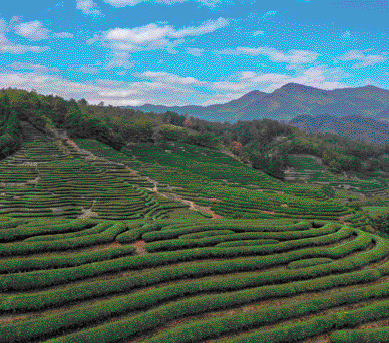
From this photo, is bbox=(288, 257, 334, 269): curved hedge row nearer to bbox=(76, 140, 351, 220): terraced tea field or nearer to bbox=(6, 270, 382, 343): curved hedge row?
bbox=(6, 270, 382, 343): curved hedge row

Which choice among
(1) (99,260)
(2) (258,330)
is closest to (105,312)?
(1) (99,260)

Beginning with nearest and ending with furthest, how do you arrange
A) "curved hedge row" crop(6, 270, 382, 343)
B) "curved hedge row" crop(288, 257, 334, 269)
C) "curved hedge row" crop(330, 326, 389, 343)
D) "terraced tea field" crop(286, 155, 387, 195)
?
"curved hedge row" crop(6, 270, 382, 343)
"curved hedge row" crop(330, 326, 389, 343)
"curved hedge row" crop(288, 257, 334, 269)
"terraced tea field" crop(286, 155, 387, 195)

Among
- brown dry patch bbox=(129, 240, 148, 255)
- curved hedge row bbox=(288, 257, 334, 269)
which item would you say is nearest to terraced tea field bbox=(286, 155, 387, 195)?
curved hedge row bbox=(288, 257, 334, 269)

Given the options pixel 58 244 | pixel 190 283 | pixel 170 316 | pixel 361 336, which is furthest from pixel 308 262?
pixel 58 244

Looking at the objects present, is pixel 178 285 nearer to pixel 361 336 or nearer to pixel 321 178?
pixel 361 336

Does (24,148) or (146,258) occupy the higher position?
(24,148)

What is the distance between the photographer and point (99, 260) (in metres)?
19.2

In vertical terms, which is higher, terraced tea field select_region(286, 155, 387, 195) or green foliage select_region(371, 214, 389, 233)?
terraced tea field select_region(286, 155, 387, 195)

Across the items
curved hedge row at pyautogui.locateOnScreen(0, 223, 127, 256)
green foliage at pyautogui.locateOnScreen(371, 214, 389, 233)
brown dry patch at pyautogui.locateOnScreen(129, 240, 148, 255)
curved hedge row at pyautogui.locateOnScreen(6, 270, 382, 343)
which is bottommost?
green foliage at pyautogui.locateOnScreen(371, 214, 389, 233)

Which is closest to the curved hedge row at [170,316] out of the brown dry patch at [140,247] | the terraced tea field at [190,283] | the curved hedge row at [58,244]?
the terraced tea field at [190,283]

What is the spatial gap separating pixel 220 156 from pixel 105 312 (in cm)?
12498

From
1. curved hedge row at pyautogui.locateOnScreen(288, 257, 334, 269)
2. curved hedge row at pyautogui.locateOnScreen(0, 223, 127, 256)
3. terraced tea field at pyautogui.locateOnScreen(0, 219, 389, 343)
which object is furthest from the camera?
curved hedge row at pyautogui.locateOnScreen(288, 257, 334, 269)

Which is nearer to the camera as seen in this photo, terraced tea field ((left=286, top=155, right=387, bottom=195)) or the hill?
the hill

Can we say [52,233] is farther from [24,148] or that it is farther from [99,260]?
[24,148]
